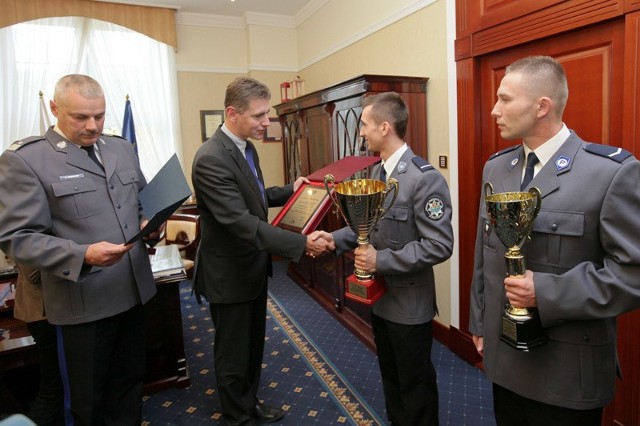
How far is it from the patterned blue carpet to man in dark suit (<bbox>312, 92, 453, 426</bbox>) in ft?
2.09

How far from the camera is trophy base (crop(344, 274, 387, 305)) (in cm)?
160

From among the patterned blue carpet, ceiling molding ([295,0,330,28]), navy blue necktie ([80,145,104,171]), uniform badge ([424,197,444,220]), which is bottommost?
the patterned blue carpet

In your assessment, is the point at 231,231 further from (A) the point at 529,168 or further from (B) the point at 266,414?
(A) the point at 529,168

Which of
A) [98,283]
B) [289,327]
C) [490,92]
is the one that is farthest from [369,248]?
[289,327]

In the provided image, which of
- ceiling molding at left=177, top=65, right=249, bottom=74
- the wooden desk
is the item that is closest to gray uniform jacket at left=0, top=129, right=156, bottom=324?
the wooden desk

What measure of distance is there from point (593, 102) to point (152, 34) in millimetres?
4973

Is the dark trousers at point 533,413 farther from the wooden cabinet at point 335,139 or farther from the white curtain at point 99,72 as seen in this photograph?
the white curtain at point 99,72

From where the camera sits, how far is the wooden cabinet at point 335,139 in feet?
10.3

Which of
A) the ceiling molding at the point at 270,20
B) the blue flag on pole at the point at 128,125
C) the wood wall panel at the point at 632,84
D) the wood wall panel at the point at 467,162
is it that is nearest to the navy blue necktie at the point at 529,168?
the wood wall panel at the point at 632,84

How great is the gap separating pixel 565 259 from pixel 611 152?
1.03ft

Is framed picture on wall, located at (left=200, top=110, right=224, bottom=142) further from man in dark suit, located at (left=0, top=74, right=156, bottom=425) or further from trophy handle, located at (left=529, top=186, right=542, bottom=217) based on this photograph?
trophy handle, located at (left=529, top=186, right=542, bottom=217)

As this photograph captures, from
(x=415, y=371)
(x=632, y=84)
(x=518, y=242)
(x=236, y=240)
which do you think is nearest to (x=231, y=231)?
(x=236, y=240)

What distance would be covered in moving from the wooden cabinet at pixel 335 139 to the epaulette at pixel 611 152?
1.75 metres

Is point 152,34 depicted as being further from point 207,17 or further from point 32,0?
point 32,0
